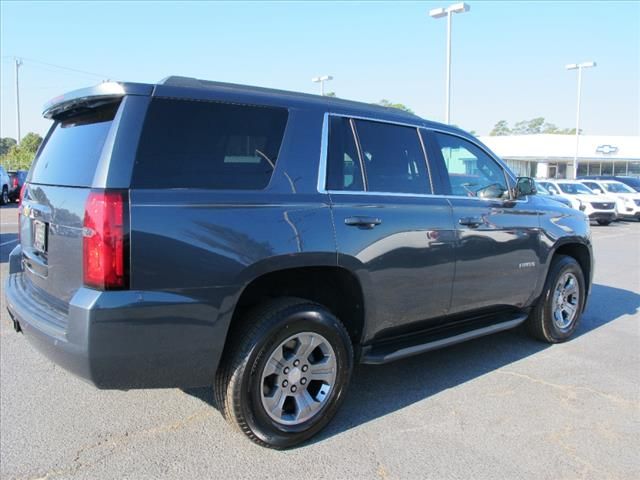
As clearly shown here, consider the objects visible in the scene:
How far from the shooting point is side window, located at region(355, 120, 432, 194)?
3768mm

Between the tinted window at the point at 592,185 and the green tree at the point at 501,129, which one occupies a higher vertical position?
the green tree at the point at 501,129

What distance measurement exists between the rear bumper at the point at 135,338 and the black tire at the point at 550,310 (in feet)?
11.2

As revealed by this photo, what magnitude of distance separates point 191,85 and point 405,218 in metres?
1.63

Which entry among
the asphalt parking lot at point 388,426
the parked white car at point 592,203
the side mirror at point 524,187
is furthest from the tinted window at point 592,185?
the side mirror at point 524,187

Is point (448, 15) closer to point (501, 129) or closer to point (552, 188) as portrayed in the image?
point (552, 188)

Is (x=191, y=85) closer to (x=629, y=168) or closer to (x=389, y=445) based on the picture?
(x=389, y=445)

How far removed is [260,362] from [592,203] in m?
20.2

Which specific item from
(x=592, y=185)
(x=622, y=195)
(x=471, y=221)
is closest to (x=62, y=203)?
(x=471, y=221)

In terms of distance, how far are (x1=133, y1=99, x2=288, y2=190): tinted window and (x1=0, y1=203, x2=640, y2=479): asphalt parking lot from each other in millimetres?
1545

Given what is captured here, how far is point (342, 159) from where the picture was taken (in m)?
3.58

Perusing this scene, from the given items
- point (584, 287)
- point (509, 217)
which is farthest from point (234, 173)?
point (584, 287)

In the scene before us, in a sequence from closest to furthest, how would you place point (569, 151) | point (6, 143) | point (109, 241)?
1. point (109, 241)
2. point (569, 151)
3. point (6, 143)

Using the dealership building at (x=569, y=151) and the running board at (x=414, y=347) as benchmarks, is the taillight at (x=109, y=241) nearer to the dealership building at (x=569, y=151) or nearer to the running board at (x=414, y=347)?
the running board at (x=414, y=347)

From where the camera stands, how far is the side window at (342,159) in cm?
350
